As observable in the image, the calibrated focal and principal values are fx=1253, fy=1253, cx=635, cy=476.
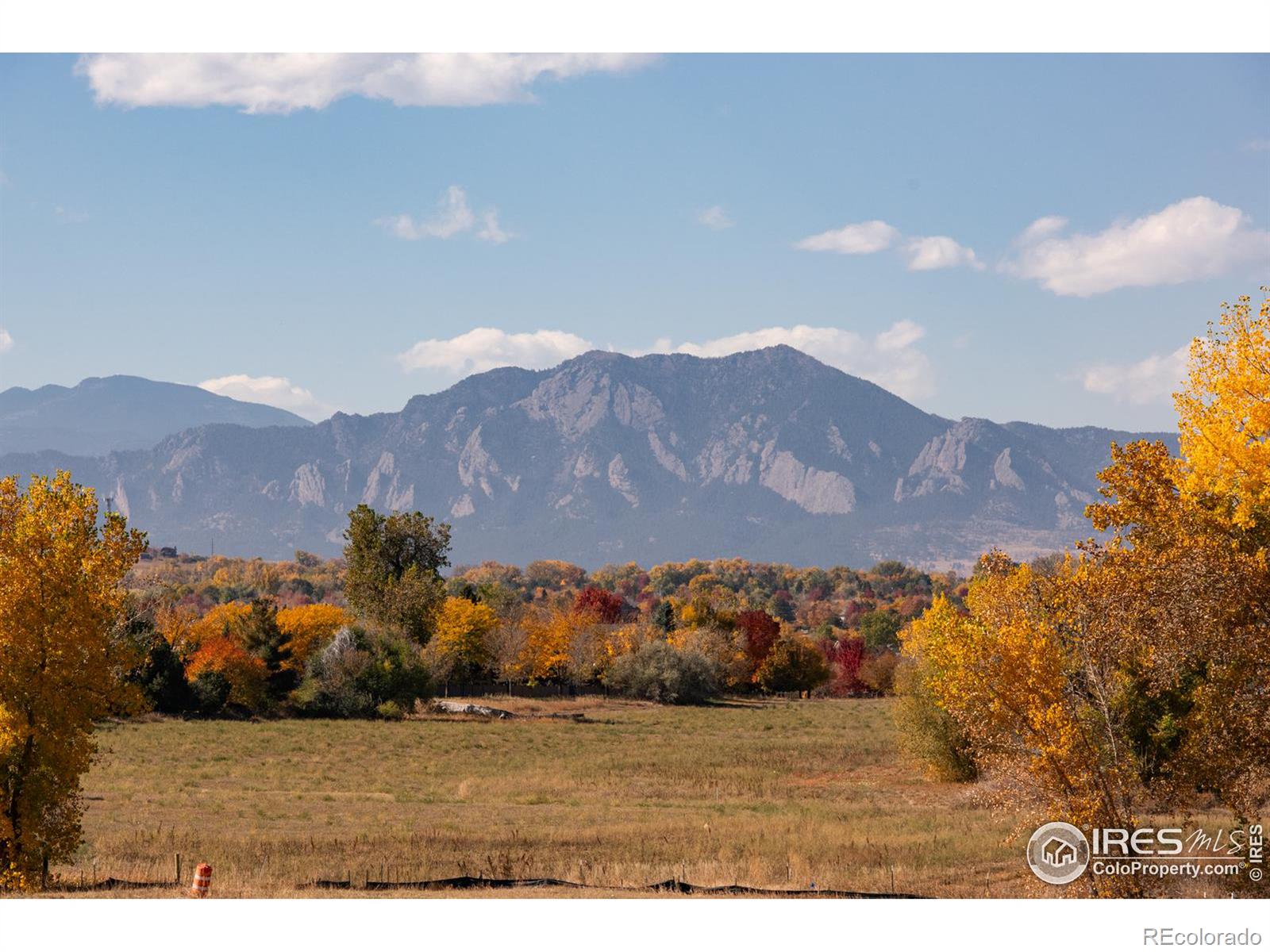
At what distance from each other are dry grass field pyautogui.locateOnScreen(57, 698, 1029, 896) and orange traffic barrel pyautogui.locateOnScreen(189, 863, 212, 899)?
2.11 ft

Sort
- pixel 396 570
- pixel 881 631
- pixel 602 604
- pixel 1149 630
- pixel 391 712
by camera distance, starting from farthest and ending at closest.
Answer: pixel 881 631, pixel 602 604, pixel 396 570, pixel 391 712, pixel 1149 630

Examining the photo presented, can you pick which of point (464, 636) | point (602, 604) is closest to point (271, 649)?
point (464, 636)

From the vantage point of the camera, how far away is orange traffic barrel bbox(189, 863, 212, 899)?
2320cm

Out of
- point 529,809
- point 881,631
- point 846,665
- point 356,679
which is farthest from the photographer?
point 881,631

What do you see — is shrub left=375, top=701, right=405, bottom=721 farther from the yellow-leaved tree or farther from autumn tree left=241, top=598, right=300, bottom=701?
the yellow-leaved tree

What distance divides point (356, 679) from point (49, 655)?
56.0 meters

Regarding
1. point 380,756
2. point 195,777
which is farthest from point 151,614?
point 195,777

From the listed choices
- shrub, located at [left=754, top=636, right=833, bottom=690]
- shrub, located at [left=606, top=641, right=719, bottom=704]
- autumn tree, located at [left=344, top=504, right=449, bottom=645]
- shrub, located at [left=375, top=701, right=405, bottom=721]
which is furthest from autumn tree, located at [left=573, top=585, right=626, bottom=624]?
shrub, located at [left=375, top=701, right=405, bottom=721]

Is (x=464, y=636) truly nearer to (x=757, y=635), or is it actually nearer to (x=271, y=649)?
(x=271, y=649)

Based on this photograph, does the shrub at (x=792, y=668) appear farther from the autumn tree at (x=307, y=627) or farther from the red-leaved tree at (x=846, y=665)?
the autumn tree at (x=307, y=627)

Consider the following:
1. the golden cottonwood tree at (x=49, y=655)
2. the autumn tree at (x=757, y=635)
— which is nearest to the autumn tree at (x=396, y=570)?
the autumn tree at (x=757, y=635)

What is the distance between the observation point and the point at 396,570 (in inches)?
4178

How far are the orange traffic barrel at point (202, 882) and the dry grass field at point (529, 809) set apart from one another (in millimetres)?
642

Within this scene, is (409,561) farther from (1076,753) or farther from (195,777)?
(1076,753)
